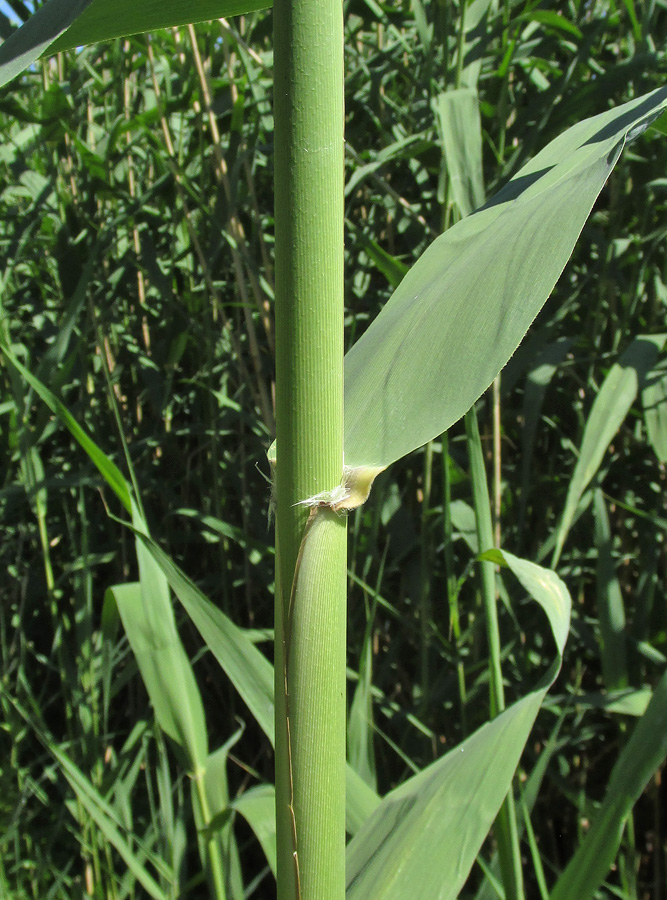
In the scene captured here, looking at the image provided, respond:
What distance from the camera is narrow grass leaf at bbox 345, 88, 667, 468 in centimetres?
29

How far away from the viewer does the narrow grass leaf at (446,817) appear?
0.39 m

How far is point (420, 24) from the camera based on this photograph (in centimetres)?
91

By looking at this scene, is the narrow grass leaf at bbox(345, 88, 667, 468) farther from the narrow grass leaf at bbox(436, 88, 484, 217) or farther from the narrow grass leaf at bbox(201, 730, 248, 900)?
the narrow grass leaf at bbox(201, 730, 248, 900)

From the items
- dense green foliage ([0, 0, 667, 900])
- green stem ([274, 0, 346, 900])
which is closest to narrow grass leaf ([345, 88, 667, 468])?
green stem ([274, 0, 346, 900])

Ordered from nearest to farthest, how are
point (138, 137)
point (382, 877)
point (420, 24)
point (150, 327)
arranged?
point (382, 877) → point (420, 24) → point (138, 137) → point (150, 327)

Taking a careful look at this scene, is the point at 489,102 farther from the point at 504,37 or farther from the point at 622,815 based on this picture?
the point at 622,815

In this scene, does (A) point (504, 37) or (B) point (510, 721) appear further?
(A) point (504, 37)

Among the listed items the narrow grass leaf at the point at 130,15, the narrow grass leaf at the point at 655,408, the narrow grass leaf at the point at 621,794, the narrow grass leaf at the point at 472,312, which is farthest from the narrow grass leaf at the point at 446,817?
the narrow grass leaf at the point at 655,408

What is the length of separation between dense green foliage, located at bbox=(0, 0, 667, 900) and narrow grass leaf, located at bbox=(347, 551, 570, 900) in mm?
358

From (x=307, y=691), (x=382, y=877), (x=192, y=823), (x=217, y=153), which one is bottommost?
(x=192, y=823)

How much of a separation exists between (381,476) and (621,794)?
58 centimetres

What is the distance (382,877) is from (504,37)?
1009 millimetres

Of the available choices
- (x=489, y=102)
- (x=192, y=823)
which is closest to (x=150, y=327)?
(x=489, y=102)

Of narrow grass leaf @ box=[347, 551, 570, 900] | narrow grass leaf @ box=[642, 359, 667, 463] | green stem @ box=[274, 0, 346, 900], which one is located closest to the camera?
green stem @ box=[274, 0, 346, 900]
